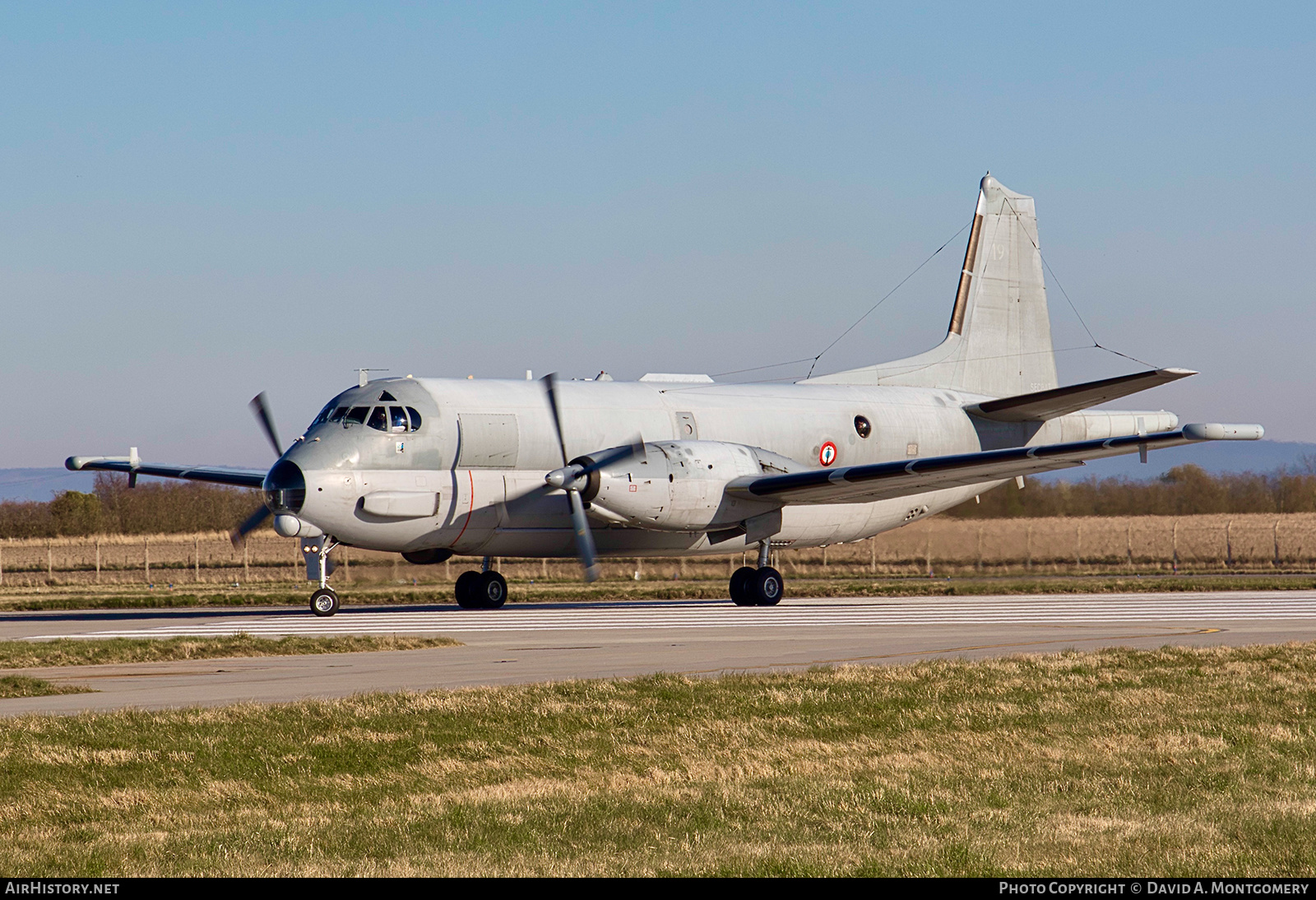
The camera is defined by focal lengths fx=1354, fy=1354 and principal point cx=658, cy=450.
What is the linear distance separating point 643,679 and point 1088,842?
7.00m

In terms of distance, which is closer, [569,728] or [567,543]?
[569,728]

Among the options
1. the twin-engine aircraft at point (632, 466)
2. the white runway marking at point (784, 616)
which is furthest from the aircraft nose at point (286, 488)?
the white runway marking at point (784, 616)

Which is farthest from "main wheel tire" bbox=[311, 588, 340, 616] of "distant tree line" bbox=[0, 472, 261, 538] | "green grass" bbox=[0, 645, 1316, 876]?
"distant tree line" bbox=[0, 472, 261, 538]

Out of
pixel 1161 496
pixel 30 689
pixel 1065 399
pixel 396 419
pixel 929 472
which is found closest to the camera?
pixel 30 689

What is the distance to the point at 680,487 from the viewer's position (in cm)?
2728

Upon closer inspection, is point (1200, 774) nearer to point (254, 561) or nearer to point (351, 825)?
point (351, 825)

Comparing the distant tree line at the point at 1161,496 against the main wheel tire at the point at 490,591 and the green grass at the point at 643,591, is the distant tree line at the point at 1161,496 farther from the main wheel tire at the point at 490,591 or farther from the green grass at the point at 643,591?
the main wheel tire at the point at 490,591

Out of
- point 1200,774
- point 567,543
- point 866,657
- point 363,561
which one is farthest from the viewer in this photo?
point 363,561

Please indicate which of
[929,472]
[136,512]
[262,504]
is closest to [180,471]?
[262,504]

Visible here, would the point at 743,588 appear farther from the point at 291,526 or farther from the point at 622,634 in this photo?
the point at 291,526

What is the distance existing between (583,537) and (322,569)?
17.3ft

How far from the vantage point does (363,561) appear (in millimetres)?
30703

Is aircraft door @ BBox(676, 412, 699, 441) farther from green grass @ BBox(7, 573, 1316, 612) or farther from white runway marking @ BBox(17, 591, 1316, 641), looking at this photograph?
green grass @ BBox(7, 573, 1316, 612)

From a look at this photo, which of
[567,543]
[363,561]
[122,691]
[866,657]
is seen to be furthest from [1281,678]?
[363,561]
